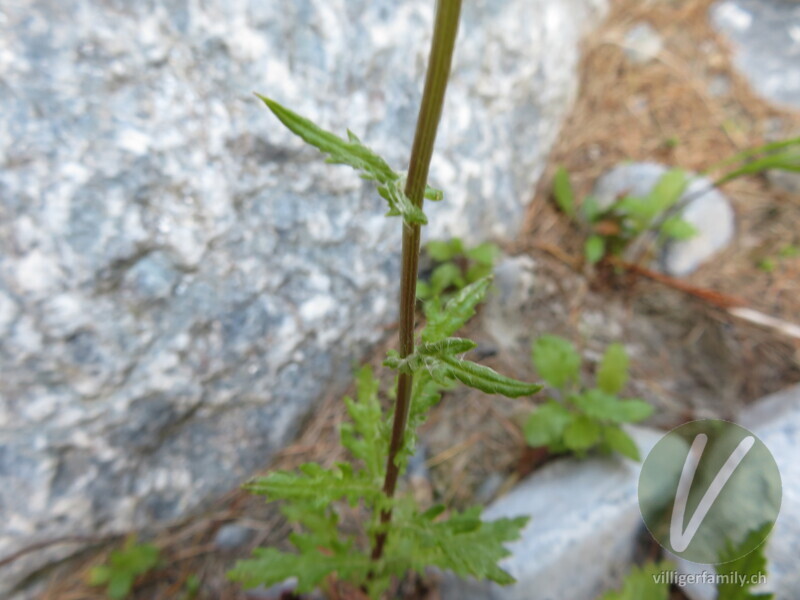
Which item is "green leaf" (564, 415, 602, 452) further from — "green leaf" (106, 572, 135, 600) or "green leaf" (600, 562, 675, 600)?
"green leaf" (106, 572, 135, 600)

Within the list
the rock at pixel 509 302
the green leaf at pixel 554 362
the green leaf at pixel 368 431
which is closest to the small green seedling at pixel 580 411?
the green leaf at pixel 554 362

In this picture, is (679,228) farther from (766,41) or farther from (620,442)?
(766,41)

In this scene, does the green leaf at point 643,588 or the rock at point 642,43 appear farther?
the rock at point 642,43

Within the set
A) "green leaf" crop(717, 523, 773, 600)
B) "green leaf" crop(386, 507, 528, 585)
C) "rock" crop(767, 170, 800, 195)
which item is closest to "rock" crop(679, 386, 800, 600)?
"green leaf" crop(717, 523, 773, 600)

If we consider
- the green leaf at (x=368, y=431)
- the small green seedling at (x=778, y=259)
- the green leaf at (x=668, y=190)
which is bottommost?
the green leaf at (x=368, y=431)

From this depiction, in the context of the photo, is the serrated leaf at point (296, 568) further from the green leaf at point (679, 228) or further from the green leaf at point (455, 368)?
the green leaf at point (679, 228)

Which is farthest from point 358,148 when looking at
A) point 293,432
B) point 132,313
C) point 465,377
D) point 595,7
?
point 595,7

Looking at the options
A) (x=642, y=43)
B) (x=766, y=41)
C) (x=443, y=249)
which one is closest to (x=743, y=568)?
(x=443, y=249)
